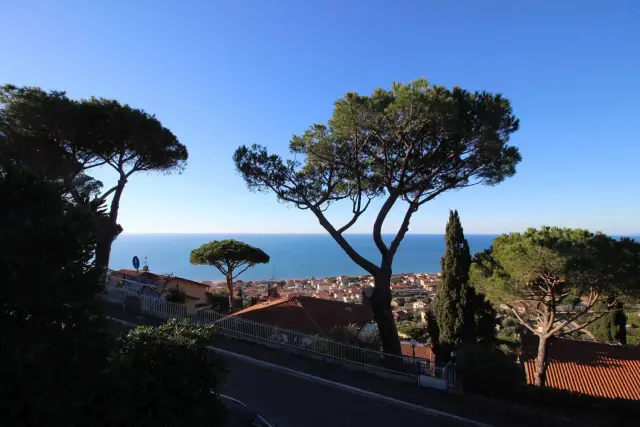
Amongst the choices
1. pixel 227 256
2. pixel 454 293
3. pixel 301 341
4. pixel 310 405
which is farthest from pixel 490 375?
pixel 227 256

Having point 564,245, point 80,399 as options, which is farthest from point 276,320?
point 80,399

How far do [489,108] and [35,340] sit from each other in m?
9.55

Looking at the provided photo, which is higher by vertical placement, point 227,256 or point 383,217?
point 383,217

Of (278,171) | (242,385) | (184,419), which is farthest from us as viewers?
(278,171)

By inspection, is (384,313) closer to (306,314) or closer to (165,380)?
(306,314)

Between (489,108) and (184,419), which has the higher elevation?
(489,108)

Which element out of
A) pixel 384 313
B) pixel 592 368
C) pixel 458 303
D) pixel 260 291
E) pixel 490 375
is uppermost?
pixel 384 313

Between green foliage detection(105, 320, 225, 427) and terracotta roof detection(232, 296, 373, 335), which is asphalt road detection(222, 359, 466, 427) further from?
terracotta roof detection(232, 296, 373, 335)

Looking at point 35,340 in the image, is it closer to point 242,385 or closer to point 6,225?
point 6,225

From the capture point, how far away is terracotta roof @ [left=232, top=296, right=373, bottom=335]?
503 inches

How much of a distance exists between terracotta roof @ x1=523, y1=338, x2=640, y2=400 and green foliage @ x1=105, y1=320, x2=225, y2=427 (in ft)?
36.2

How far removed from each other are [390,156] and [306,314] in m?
6.81

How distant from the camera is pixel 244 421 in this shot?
445 centimetres

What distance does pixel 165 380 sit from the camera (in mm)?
3482
